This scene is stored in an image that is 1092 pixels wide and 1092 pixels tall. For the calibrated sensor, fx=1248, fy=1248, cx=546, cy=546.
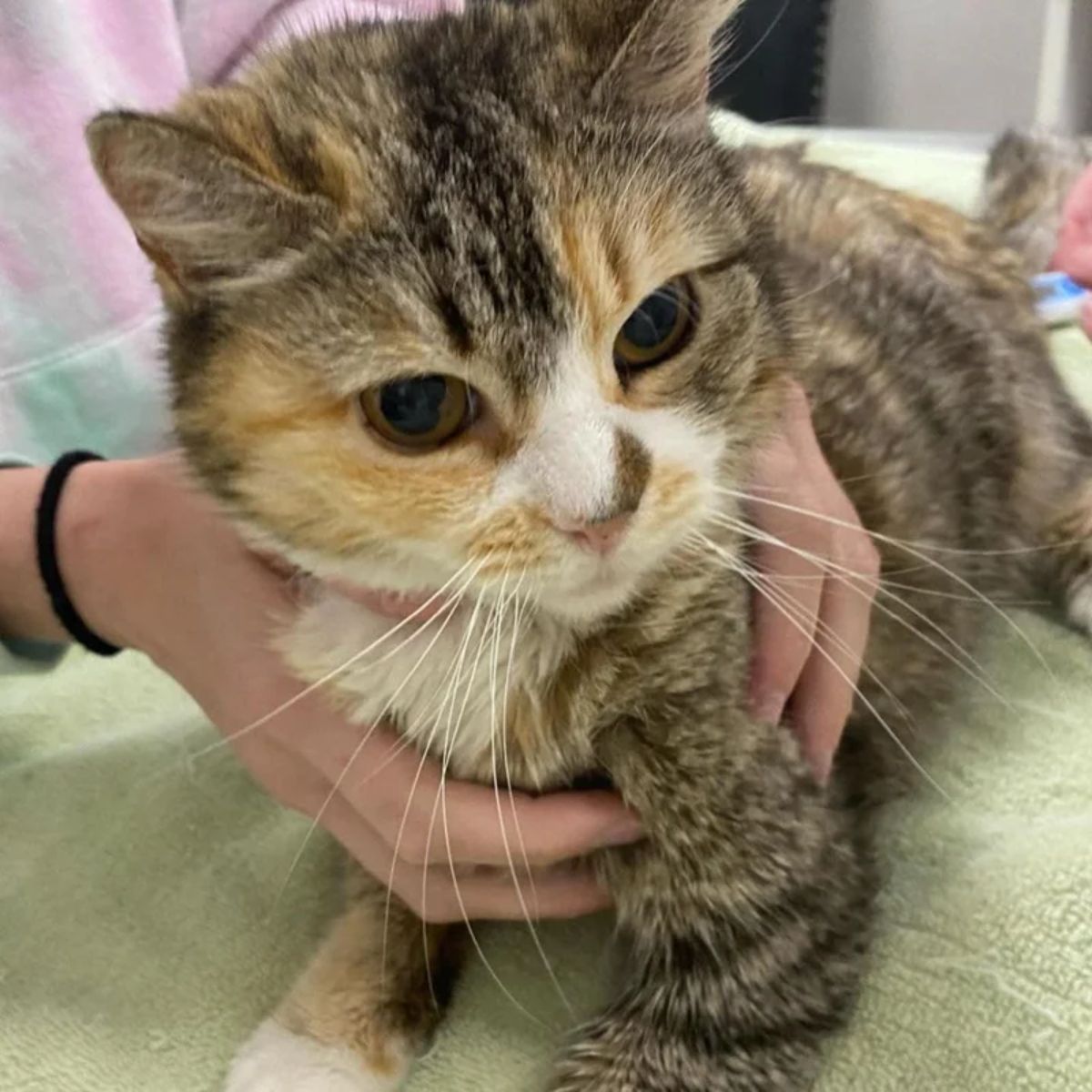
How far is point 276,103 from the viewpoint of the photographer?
0.84 m

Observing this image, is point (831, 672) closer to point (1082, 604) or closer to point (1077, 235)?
point (1082, 604)

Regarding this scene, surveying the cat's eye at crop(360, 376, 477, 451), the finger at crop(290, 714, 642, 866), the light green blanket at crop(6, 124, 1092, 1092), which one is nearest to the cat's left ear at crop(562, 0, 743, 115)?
the cat's eye at crop(360, 376, 477, 451)

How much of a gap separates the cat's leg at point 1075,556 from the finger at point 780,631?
1.54 ft

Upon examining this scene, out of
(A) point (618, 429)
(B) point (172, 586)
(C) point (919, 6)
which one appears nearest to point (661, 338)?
(A) point (618, 429)

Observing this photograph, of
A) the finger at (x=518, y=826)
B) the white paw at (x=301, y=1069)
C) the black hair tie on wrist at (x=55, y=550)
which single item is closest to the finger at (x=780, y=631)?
the finger at (x=518, y=826)

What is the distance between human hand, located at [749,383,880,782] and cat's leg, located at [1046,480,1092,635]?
390 millimetres

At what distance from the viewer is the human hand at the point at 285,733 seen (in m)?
0.89

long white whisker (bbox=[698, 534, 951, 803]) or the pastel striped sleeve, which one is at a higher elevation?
the pastel striped sleeve

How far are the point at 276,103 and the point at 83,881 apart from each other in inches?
27.9

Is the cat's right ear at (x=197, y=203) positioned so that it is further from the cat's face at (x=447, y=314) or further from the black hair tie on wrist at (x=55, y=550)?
the black hair tie on wrist at (x=55, y=550)

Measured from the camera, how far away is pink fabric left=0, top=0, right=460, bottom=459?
1351mm

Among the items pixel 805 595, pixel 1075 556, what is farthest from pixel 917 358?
pixel 805 595

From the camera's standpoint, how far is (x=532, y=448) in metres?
0.76

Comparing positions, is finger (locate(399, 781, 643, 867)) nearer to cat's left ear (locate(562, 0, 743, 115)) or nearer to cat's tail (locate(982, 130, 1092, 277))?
cat's left ear (locate(562, 0, 743, 115))
